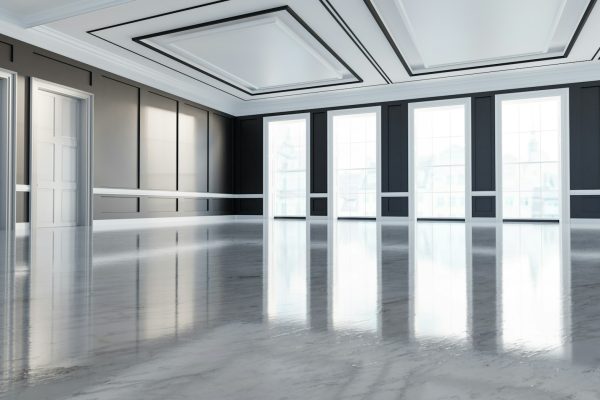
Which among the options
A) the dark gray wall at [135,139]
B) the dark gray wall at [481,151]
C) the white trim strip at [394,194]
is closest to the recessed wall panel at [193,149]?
the dark gray wall at [135,139]

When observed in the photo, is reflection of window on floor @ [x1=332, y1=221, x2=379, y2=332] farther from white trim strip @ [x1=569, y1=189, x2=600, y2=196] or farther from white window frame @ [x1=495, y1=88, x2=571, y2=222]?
white trim strip @ [x1=569, y1=189, x2=600, y2=196]

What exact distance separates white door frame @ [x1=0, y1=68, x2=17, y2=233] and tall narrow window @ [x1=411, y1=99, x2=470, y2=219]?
30.4ft

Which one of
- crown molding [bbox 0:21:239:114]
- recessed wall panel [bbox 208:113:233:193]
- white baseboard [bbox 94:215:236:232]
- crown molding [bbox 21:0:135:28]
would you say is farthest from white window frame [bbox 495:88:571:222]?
crown molding [bbox 21:0:135:28]

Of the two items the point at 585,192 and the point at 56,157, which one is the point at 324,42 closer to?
the point at 56,157

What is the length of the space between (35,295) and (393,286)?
1.30 m

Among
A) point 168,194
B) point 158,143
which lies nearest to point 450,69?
point 158,143

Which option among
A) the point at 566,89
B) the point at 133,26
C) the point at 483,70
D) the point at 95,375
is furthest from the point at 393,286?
the point at 566,89

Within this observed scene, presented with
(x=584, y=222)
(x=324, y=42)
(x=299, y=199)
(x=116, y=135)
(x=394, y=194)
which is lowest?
(x=584, y=222)

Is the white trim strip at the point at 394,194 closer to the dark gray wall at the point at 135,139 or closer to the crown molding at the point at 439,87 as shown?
the crown molding at the point at 439,87

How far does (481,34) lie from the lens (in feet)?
29.5

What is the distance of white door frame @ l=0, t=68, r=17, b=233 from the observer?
7.77 metres

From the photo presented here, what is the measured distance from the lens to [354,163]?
13.4 m

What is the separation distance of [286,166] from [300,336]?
1333 cm

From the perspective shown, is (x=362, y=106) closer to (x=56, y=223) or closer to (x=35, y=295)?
(x=56, y=223)
